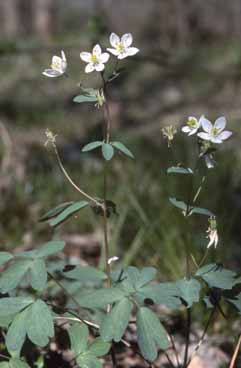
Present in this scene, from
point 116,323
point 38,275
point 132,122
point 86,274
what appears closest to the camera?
point 116,323

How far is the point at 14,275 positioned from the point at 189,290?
0.35m

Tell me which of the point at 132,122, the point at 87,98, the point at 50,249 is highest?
the point at 87,98

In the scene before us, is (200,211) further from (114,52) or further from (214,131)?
(114,52)

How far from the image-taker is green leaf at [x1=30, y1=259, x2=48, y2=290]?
117cm

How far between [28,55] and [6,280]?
6315 millimetres

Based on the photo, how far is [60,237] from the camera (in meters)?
2.59

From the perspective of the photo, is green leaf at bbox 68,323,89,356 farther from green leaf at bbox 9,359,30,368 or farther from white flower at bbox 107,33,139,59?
white flower at bbox 107,33,139,59

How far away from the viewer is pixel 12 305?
1.18 metres

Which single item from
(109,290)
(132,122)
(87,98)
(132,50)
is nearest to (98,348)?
(109,290)

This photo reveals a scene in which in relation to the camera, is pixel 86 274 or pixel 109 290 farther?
pixel 86 274

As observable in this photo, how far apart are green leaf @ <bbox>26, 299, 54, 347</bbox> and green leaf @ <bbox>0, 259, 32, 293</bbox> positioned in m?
0.07

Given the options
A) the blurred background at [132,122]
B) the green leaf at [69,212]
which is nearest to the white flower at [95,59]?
the green leaf at [69,212]

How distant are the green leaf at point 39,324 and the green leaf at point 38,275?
1.2 inches

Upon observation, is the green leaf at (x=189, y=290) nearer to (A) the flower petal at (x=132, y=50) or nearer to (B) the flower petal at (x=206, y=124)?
(B) the flower petal at (x=206, y=124)
